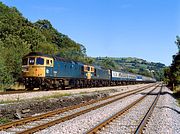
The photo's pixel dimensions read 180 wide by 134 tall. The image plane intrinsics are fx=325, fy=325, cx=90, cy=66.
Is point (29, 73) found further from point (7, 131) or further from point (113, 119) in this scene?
point (7, 131)

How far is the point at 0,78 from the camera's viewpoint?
105 ft

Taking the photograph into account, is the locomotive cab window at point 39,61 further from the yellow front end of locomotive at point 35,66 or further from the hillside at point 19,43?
the hillside at point 19,43

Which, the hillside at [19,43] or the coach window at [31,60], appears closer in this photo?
the coach window at [31,60]

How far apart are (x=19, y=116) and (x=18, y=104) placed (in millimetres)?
1072

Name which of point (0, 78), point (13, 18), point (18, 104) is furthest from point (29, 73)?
point (13, 18)

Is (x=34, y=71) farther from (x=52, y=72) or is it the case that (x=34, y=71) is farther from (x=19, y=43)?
(x=19, y=43)

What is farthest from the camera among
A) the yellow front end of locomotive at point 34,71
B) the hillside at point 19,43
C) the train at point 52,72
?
the hillside at point 19,43

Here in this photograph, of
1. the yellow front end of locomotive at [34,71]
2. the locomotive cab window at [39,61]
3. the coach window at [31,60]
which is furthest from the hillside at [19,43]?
the locomotive cab window at [39,61]

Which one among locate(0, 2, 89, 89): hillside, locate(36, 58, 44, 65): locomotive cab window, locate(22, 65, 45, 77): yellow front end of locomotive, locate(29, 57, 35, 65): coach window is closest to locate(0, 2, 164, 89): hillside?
locate(0, 2, 89, 89): hillside

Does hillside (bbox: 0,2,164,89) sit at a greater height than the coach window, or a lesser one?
greater

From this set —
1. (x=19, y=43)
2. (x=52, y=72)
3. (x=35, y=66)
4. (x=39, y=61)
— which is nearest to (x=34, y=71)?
(x=35, y=66)

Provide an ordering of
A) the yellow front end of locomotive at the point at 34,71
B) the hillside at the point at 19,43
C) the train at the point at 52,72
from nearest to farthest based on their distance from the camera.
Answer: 1. the yellow front end of locomotive at the point at 34,71
2. the train at the point at 52,72
3. the hillside at the point at 19,43

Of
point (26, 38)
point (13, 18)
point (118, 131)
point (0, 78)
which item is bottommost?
point (118, 131)

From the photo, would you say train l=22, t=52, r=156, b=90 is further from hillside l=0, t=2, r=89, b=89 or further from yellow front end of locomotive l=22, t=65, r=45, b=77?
hillside l=0, t=2, r=89, b=89
